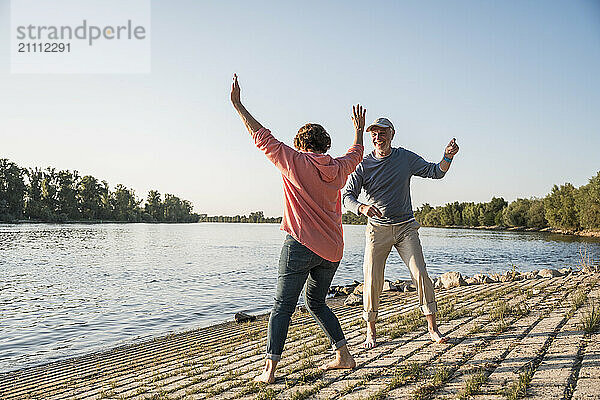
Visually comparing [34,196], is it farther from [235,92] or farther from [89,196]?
[235,92]

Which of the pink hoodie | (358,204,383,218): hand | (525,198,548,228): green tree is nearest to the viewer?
the pink hoodie

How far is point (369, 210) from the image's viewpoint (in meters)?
5.24

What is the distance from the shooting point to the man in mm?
5613

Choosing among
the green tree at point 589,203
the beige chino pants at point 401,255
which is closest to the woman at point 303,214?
the beige chino pants at point 401,255

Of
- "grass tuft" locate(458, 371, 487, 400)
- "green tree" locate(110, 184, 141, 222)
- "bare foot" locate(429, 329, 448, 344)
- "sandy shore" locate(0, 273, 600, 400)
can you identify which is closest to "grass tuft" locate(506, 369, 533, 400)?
"sandy shore" locate(0, 273, 600, 400)

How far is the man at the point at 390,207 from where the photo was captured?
18.4ft

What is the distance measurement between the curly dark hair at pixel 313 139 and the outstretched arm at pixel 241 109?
420 millimetres

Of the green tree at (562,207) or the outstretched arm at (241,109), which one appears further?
the green tree at (562,207)

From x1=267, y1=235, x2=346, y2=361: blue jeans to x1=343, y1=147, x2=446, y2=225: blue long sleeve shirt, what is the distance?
4.02 feet

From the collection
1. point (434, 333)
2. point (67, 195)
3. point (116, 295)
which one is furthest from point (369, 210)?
point (67, 195)

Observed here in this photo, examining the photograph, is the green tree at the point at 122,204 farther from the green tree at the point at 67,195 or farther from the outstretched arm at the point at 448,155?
the outstretched arm at the point at 448,155

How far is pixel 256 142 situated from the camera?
4324 mm

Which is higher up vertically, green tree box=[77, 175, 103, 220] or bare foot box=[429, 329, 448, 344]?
green tree box=[77, 175, 103, 220]

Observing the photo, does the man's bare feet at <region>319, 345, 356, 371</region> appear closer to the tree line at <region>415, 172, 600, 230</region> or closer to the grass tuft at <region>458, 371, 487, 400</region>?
the grass tuft at <region>458, 371, 487, 400</region>
